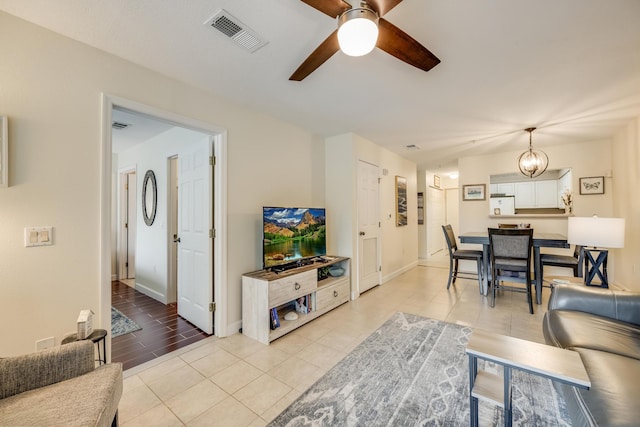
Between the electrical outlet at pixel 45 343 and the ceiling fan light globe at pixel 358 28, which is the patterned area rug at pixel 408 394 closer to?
the electrical outlet at pixel 45 343

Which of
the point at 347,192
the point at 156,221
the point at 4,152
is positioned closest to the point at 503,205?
the point at 347,192

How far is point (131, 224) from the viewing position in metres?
4.82

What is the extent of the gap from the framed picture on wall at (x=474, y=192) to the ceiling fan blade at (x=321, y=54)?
4.83m

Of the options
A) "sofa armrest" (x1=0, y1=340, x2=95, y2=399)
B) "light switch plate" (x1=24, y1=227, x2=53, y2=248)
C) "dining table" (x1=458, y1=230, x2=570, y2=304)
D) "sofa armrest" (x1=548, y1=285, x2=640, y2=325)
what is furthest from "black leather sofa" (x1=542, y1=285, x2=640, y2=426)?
"light switch plate" (x1=24, y1=227, x2=53, y2=248)

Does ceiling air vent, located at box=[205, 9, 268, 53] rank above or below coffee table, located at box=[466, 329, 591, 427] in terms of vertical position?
above

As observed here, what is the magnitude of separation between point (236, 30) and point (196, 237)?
207 centimetres

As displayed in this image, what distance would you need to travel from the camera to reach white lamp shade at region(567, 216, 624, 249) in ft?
8.34

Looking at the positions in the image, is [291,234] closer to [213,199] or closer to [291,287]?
[291,287]

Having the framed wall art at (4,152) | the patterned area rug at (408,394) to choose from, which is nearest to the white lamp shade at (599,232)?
the patterned area rug at (408,394)

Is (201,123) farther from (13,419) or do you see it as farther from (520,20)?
(520,20)

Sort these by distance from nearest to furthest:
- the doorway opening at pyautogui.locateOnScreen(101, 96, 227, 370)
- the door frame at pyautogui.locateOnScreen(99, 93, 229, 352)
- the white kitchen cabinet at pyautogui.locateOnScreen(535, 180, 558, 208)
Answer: the door frame at pyautogui.locateOnScreen(99, 93, 229, 352) < the doorway opening at pyautogui.locateOnScreen(101, 96, 227, 370) < the white kitchen cabinet at pyautogui.locateOnScreen(535, 180, 558, 208)

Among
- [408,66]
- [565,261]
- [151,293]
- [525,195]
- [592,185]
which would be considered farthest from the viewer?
[525,195]

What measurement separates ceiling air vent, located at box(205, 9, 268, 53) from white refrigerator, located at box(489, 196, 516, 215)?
5328mm

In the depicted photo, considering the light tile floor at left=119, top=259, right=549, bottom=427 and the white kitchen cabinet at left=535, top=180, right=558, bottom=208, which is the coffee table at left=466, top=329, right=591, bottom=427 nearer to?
the light tile floor at left=119, top=259, right=549, bottom=427
